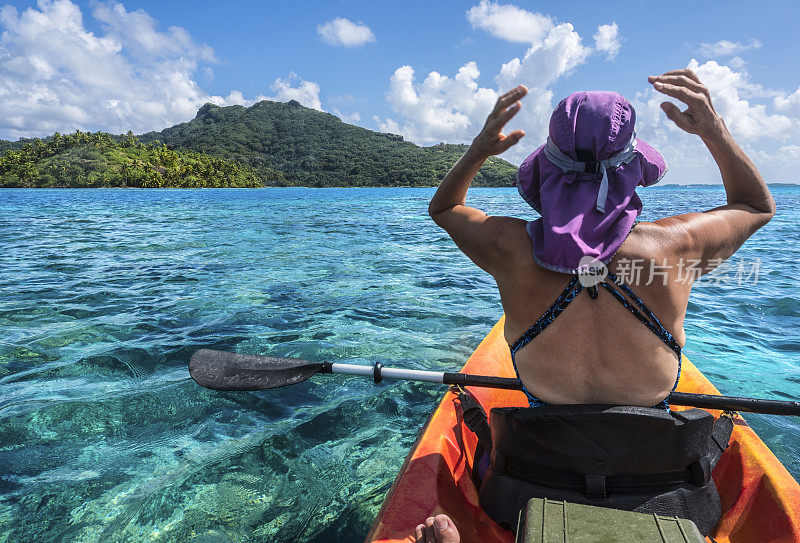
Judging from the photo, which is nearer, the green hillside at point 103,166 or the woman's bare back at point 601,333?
the woman's bare back at point 601,333

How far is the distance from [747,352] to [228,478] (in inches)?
243

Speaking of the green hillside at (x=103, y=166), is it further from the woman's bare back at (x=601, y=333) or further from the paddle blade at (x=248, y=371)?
the woman's bare back at (x=601, y=333)

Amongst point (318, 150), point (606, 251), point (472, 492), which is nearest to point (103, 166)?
point (318, 150)

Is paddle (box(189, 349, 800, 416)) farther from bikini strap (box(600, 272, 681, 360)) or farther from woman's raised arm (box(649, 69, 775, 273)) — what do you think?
woman's raised arm (box(649, 69, 775, 273))

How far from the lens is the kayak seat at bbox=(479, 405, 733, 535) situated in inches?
68.9

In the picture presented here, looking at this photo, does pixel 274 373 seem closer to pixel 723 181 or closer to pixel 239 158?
pixel 723 181

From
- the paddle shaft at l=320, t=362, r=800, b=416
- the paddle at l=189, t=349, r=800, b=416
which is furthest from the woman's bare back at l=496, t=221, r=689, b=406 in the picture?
the paddle at l=189, t=349, r=800, b=416

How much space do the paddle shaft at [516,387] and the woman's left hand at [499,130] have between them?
1046 millimetres

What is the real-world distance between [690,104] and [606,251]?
0.77 m

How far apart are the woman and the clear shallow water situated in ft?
6.14

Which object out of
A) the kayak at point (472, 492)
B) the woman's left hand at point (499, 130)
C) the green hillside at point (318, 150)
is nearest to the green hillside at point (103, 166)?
the green hillside at point (318, 150)

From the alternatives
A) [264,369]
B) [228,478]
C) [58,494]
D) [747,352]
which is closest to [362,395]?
[264,369]

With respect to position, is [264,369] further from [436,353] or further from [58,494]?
[436,353]

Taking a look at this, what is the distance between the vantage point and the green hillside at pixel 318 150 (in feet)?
458
